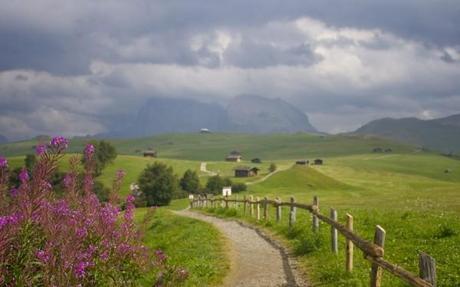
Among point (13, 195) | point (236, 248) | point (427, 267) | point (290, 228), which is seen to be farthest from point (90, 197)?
point (290, 228)

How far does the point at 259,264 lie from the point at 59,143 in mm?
12633

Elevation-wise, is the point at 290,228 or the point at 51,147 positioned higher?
the point at 51,147

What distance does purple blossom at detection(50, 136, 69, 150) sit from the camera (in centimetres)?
731

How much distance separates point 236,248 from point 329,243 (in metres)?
4.62

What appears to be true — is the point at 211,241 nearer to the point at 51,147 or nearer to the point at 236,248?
the point at 236,248

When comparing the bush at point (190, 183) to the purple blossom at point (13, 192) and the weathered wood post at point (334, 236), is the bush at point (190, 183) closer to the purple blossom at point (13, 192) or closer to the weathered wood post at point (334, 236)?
the weathered wood post at point (334, 236)

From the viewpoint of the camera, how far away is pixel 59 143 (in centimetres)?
740

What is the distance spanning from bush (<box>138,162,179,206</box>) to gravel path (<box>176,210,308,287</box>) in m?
88.0

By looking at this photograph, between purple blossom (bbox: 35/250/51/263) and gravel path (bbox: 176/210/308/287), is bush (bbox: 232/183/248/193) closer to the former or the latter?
gravel path (bbox: 176/210/308/287)

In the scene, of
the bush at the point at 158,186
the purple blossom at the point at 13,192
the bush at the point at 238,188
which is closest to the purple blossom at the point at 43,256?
the purple blossom at the point at 13,192

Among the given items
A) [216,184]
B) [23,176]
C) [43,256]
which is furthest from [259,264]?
[216,184]

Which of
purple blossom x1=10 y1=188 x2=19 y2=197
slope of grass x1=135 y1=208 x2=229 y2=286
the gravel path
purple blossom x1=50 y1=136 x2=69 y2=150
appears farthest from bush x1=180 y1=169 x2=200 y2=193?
purple blossom x1=50 y1=136 x2=69 y2=150

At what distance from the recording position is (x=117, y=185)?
31.2 feet

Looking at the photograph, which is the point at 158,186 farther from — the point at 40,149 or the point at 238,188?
the point at 40,149
